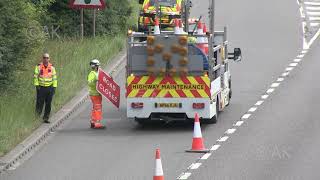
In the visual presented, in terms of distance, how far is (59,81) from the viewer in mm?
31000

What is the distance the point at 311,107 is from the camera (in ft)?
93.8

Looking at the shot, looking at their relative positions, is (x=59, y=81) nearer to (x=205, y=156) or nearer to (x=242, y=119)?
(x=242, y=119)

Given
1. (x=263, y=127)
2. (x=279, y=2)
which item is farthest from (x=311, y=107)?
(x=279, y=2)

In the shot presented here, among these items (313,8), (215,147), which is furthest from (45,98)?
(313,8)

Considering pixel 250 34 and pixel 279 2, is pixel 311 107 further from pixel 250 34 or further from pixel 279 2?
pixel 279 2

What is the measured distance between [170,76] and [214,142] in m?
2.54

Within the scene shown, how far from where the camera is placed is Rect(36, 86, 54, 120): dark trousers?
85.3 feet

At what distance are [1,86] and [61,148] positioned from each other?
5119 mm

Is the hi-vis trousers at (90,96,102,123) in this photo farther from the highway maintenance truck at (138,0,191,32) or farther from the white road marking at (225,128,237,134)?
the highway maintenance truck at (138,0,191,32)

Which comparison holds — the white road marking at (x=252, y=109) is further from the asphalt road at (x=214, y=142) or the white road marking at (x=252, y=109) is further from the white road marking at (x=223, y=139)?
the white road marking at (x=223, y=139)

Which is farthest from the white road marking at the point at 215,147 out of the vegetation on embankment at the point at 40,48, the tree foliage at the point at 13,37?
the tree foliage at the point at 13,37

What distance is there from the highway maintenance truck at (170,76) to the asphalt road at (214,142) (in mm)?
564

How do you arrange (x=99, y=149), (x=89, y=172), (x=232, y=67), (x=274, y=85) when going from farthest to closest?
(x=232, y=67)
(x=274, y=85)
(x=99, y=149)
(x=89, y=172)

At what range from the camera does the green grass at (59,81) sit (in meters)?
24.1
